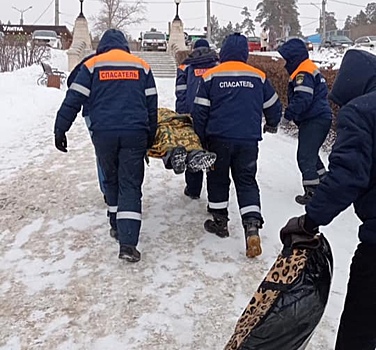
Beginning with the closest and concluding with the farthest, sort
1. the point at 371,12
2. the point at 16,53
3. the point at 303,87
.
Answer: the point at 303,87 < the point at 16,53 < the point at 371,12

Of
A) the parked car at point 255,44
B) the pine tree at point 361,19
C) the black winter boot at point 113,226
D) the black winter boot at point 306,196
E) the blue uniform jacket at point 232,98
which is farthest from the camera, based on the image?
the pine tree at point 361,19

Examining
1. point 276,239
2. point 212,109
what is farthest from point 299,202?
point 212,109

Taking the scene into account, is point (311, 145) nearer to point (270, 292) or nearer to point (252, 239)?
point (252, 239)

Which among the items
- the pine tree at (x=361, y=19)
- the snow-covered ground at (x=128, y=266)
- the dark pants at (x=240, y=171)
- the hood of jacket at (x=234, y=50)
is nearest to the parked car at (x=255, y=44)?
the snow-covered ground at (x=128, y=266)

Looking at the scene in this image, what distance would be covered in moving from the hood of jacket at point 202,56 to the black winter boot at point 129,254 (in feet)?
7.56

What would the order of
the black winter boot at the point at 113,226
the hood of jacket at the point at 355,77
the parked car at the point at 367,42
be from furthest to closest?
the parked car at the point at 367,42
the black winter boot at the point at 113,226
the hood of jacket at the point at 355,77

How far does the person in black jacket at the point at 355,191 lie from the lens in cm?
259

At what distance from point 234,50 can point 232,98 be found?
42 centimetres

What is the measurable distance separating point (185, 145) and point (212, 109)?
1.33 feet

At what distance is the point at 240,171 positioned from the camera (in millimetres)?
5176

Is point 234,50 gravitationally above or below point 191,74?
above

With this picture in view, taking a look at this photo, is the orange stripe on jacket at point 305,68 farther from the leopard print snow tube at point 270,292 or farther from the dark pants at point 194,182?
the leopard print snow tube at point 270,292

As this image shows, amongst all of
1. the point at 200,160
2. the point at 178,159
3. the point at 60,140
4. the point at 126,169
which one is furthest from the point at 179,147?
the point at 60,140

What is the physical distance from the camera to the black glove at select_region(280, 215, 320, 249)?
2.82 m
